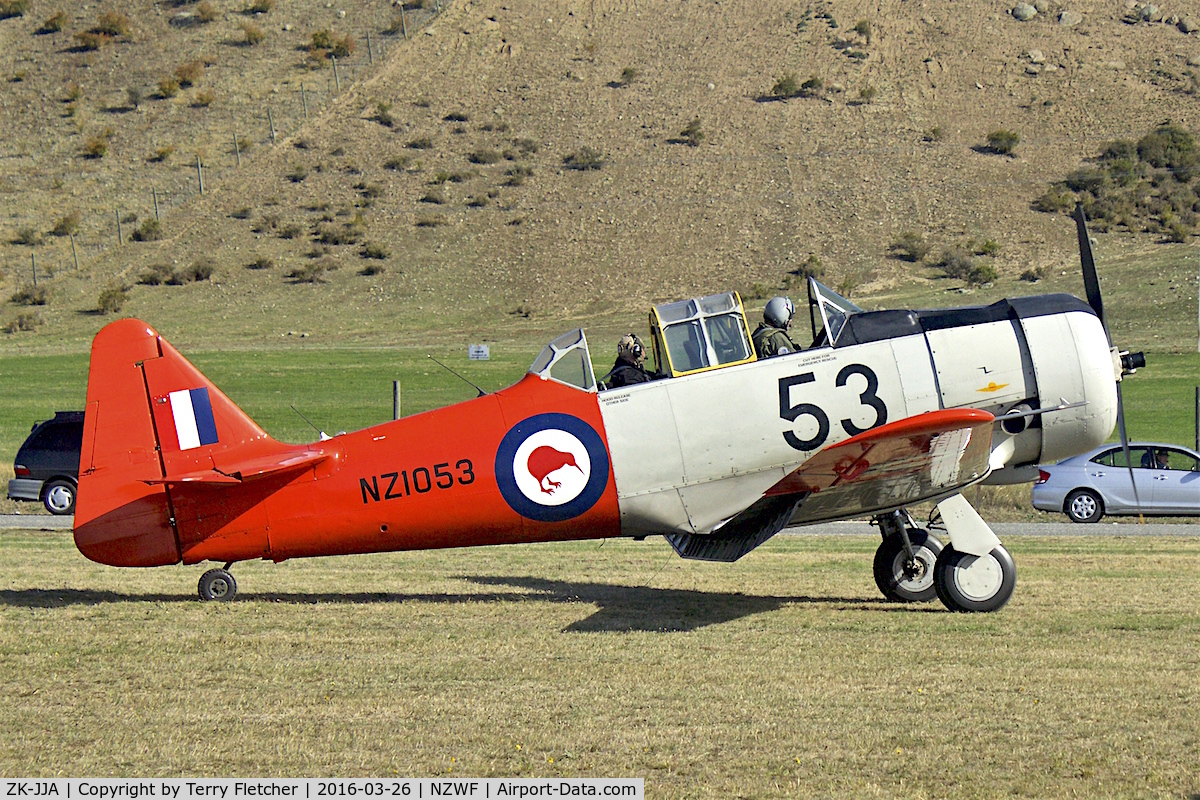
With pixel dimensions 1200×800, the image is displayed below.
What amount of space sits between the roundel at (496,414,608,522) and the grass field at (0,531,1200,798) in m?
0.90

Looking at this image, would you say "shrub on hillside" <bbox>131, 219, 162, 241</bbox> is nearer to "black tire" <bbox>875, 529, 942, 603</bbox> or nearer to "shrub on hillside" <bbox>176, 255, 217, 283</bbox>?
"shrub on hillside" <bbox>176, 255, 217, 283</bbox>

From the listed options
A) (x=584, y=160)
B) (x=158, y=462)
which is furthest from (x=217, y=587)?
(x=584, y=160)

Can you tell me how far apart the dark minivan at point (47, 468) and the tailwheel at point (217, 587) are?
1083 cm

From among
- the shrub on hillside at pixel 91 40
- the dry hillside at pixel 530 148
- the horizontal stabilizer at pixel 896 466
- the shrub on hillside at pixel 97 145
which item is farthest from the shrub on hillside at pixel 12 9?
the horizontal stabilizer at pixel 896 466

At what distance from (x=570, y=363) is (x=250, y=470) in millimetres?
2540

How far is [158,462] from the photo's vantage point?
31.9 feet

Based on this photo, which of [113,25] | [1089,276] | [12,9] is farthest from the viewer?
[12,9]

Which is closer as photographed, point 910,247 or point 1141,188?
point 910,247

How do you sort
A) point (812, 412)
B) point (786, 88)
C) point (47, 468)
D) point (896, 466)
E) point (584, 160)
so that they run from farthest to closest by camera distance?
1. point (786, 88)
2. point (584, 160)
3. point (47, 468)
4. point (812, 412)
5. point (896, 466)

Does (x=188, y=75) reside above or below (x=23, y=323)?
above

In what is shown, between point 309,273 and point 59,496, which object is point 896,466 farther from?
point 309,273

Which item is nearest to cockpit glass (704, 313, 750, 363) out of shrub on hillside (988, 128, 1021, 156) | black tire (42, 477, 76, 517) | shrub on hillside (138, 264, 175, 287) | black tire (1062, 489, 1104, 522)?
black tire (1062, 489, 1104, 522)

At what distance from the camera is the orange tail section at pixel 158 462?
377 inches

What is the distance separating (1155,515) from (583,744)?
14969mm
